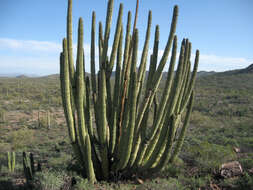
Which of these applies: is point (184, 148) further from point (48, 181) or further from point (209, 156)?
point (48, 181)

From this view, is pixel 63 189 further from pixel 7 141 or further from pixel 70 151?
pixel 7 141

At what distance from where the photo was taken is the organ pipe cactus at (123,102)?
136 inches

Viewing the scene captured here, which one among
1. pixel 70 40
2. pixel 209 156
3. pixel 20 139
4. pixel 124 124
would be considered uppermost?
pixel 70 40

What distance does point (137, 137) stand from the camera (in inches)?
149

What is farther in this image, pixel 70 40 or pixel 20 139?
pixel 20 139

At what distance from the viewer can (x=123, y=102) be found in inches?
152

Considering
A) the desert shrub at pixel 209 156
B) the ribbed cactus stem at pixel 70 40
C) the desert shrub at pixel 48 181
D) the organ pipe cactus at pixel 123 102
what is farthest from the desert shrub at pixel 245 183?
the ribbed cactus stem at pixel 70 40

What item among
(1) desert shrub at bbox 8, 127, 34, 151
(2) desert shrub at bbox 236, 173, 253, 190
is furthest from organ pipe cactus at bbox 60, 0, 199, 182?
(1) desert shrub at bbox 8, 127, 34, 151

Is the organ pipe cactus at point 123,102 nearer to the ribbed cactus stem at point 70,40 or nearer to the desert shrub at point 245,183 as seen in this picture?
the ribbed cactus stem at point 70,40

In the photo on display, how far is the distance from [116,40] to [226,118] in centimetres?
1281

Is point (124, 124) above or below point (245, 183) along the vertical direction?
above

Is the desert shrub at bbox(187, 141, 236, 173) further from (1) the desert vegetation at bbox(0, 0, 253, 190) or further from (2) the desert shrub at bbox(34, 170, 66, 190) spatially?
(2) the desert shrub at bbox(34, 170, 66, 190)

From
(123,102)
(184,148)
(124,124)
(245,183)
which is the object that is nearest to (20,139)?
(184,148)

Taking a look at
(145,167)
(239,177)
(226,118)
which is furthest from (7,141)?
(226,118)
